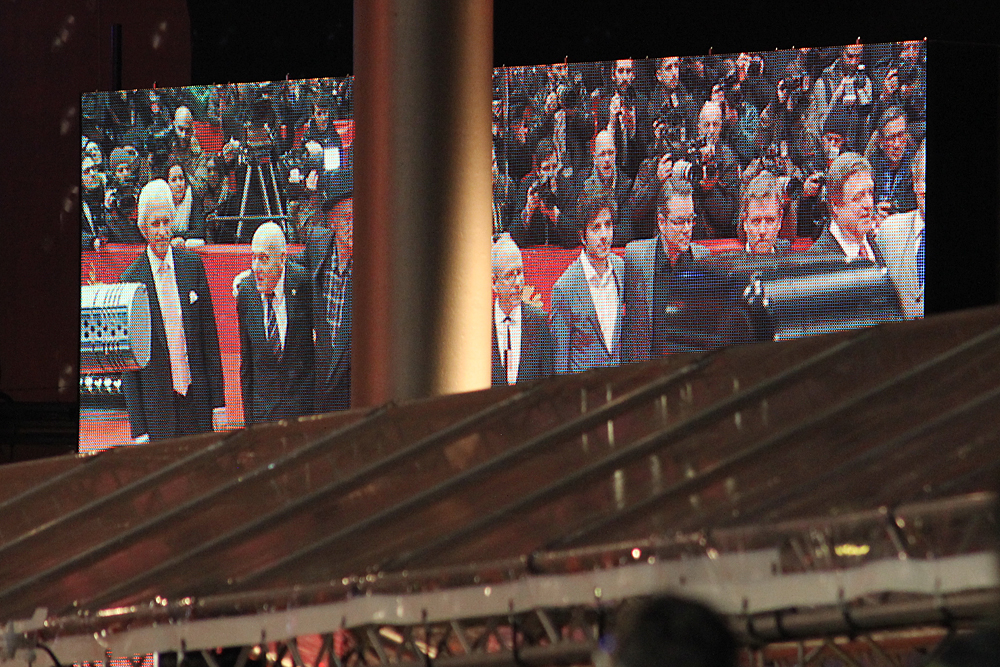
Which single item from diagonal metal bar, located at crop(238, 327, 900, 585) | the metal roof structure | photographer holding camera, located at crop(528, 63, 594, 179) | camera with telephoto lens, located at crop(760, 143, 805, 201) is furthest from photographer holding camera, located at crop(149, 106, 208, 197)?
diagonal metal bar, located at crop(238, 327, 900, 585)

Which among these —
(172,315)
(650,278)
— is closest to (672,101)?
(650,278)

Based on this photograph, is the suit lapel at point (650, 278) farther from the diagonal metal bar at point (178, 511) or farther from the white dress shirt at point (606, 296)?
the diagonal metal bar at point (178, 511)

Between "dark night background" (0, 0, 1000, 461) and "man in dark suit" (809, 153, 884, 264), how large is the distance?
1.01ft

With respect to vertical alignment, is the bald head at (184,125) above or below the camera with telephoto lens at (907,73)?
below

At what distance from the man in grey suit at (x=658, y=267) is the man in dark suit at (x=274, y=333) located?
1831mm

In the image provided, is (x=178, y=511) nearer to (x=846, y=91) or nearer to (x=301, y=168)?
(x=846, y=91)

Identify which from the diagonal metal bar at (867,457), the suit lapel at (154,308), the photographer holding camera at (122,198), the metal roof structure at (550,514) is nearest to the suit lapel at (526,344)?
the suit lapel at (154,308)

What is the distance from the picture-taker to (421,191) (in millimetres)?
4883

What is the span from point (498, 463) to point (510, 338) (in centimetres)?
456

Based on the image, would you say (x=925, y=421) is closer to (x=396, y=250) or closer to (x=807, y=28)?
(x=396, y=250)

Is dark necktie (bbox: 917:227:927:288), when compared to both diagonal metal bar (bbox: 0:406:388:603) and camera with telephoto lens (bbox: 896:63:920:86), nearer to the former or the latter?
camera with telephoto lens (bbox: 896:63:920:86)

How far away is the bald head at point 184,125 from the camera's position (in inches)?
307

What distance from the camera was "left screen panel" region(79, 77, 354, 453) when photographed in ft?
24.8

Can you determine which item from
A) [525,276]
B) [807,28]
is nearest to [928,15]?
[807,28]
